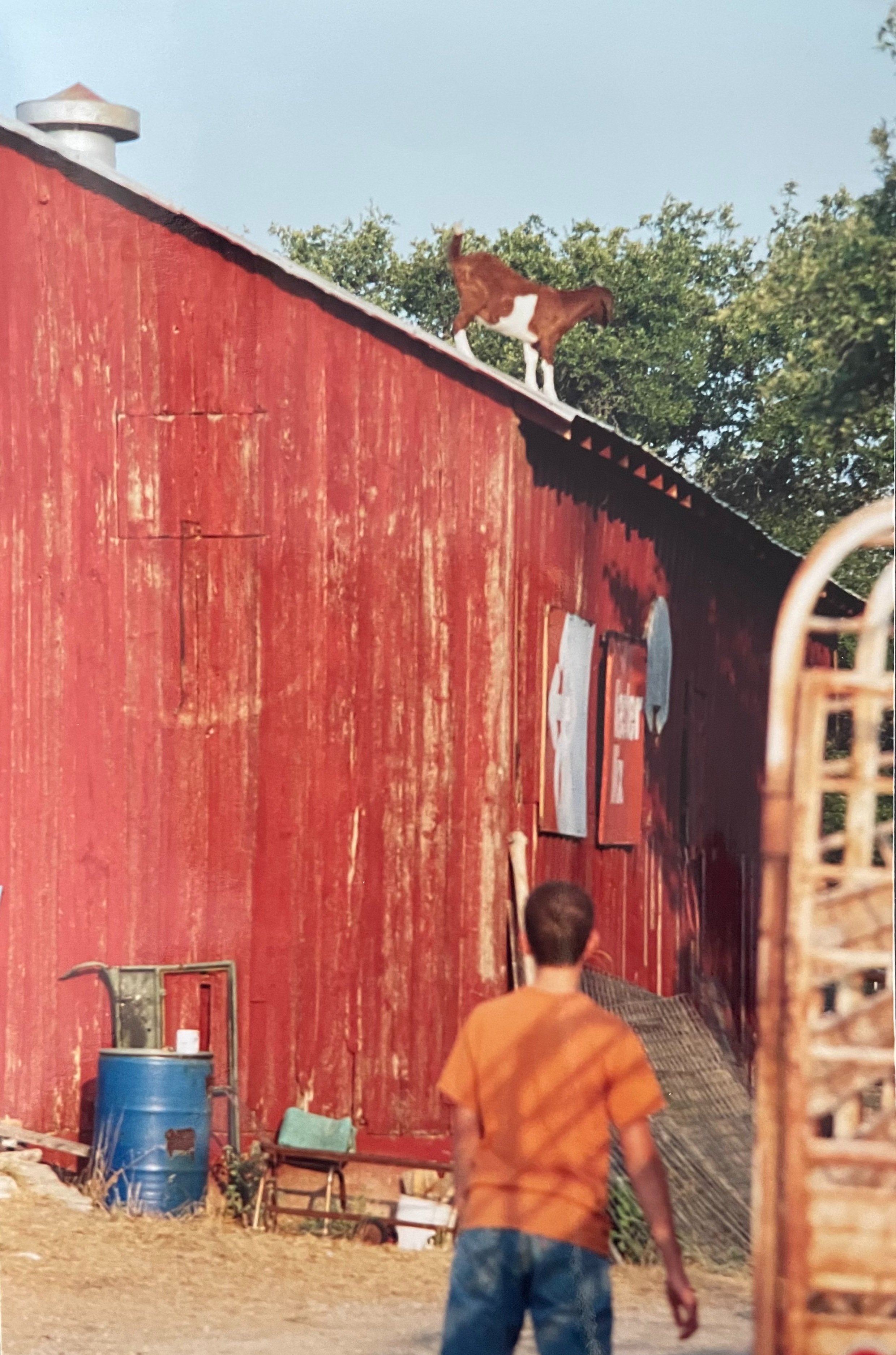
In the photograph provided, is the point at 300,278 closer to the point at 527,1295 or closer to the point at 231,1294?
the point at 231,1294

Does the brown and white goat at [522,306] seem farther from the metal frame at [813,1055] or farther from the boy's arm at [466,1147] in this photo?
the boy's arm at [466,1147]

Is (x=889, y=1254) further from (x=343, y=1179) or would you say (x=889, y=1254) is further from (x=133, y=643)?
(x=133, y=643)

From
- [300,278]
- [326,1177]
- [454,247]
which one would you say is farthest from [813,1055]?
[454,247]

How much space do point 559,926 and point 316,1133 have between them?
624 centimetres

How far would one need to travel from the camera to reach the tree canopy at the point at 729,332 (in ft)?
26.2

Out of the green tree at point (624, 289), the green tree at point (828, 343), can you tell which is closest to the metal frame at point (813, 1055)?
the green tree at point (828, 343)

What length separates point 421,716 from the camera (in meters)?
10.6

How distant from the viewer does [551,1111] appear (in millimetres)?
4355

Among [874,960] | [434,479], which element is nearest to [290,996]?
[434,479]

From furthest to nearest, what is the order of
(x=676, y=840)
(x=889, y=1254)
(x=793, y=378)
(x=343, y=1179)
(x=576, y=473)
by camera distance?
(x=676, y=840) < (x=576, y=473) < (x=343, y=1179) < (x=793, y=378) < (x=889, y=1254)

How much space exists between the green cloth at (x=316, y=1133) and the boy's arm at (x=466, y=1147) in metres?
6.04

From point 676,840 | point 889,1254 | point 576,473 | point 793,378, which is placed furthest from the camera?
point 676,840

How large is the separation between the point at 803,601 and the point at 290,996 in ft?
20.5

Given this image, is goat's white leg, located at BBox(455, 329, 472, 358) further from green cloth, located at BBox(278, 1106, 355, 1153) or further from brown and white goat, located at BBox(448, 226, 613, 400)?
green cloth, located at BBox(278, 1106, 355, 1153)
